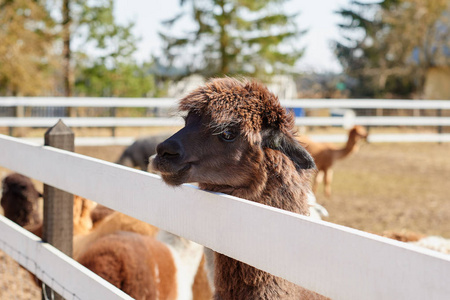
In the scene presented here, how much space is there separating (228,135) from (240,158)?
11 cm

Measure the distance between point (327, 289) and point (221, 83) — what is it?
3.71ft

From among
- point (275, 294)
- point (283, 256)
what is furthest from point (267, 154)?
point (283, 256)

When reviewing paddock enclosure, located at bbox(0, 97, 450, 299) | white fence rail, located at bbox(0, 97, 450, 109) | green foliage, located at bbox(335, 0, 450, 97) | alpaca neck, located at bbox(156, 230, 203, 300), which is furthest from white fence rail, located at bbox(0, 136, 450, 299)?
green foliage, located at bbox(335, 0, 450, 97)

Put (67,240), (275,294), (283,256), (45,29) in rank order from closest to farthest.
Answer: (283,256), (275,294), (67,240), (45,29)

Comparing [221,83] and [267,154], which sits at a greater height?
[221,83]

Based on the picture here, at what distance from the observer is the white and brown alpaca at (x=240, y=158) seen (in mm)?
2109

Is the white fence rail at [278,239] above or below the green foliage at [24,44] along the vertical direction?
below

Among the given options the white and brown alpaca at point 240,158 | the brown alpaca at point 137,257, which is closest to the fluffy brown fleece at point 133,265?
the brown alpaca at point 137,257

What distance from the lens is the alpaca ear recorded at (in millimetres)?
2197

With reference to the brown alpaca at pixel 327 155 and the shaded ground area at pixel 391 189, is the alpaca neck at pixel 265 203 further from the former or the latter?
the brown alpaca at pixel 327 155

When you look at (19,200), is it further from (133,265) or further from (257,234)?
(257,234)

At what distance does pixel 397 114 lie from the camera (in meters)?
26.5

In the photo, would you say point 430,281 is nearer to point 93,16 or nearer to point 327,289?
point 327,289

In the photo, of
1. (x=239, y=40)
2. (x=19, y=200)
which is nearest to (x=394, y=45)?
(x=239, y=40)
